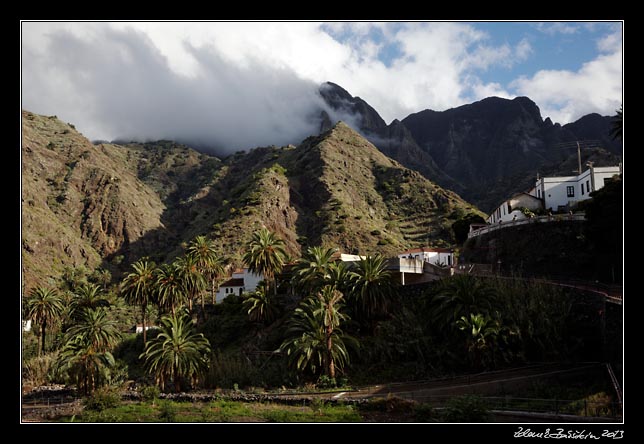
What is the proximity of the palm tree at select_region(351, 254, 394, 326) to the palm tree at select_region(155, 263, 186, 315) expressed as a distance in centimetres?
1990

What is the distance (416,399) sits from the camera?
3459 centimetres

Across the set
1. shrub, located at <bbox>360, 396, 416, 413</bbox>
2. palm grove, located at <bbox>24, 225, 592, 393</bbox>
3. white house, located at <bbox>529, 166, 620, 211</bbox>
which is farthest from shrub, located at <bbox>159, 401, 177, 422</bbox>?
white house, located at <bbox>529, 166, 620, 211</bbox>

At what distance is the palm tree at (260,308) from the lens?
54375 mm

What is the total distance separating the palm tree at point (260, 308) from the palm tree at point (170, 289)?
731 centimetres

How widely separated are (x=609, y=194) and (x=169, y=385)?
4021 cm

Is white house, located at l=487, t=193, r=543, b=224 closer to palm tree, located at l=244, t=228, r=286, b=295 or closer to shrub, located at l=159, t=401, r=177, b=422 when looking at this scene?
palm tree, located at l=244, t=228, r=286, b=295

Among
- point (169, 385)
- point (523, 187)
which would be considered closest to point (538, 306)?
point (169, 385)

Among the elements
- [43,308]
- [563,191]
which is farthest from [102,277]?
[563,191]

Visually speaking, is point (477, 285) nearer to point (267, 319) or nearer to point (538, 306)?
point (538, 306)

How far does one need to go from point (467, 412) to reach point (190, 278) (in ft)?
122

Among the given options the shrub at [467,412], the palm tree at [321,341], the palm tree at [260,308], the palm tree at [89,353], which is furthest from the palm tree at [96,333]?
the shrub at [467,412]

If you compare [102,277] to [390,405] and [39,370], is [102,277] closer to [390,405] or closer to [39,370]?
[39,370]

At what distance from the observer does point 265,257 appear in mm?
57281

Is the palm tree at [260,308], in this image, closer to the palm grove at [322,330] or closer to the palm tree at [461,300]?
the palm grove at [322,330]
